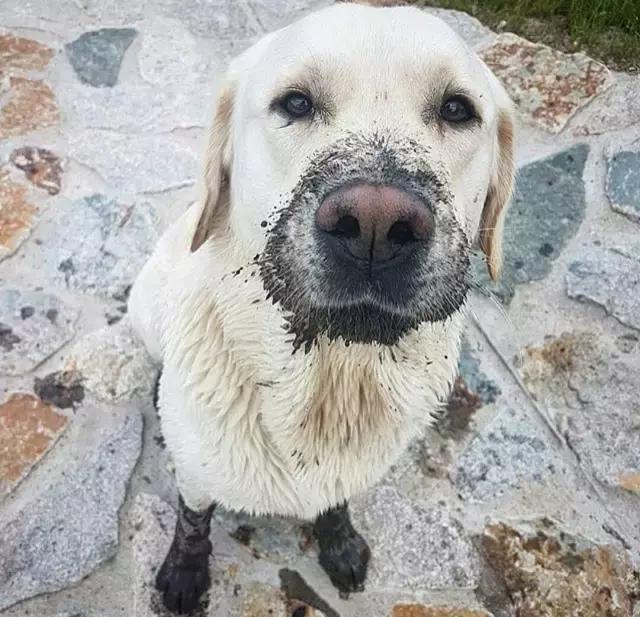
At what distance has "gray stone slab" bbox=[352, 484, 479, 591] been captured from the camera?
2.67 metres

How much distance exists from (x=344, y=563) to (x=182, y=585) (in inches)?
20.9

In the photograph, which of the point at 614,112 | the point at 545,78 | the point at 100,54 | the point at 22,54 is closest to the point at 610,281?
the point at 614,112

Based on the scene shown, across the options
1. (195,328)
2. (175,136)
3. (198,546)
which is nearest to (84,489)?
(198,546)

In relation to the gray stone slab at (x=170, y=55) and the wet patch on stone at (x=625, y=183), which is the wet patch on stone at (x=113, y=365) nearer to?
the gray stone slab at (x=170, y=55)

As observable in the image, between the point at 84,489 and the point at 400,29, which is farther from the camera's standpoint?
the point at 84,489

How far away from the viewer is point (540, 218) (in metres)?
3.59

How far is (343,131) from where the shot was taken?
188cm

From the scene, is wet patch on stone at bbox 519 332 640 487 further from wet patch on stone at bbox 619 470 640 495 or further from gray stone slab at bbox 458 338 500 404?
gray stone slab at bbox 458 338 500 404

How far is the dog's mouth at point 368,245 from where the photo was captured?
1585 mm

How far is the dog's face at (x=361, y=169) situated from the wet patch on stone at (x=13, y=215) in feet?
4.89

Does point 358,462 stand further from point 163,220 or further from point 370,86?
point 163,220

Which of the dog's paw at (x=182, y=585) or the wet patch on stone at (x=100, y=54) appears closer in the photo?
the dog's paw at (x=182, y=585)

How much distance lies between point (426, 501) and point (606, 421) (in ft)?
2.62

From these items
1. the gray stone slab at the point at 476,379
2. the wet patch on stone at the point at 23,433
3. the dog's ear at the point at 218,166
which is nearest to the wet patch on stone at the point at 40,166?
the wet patch on stone at the point at 23,433
